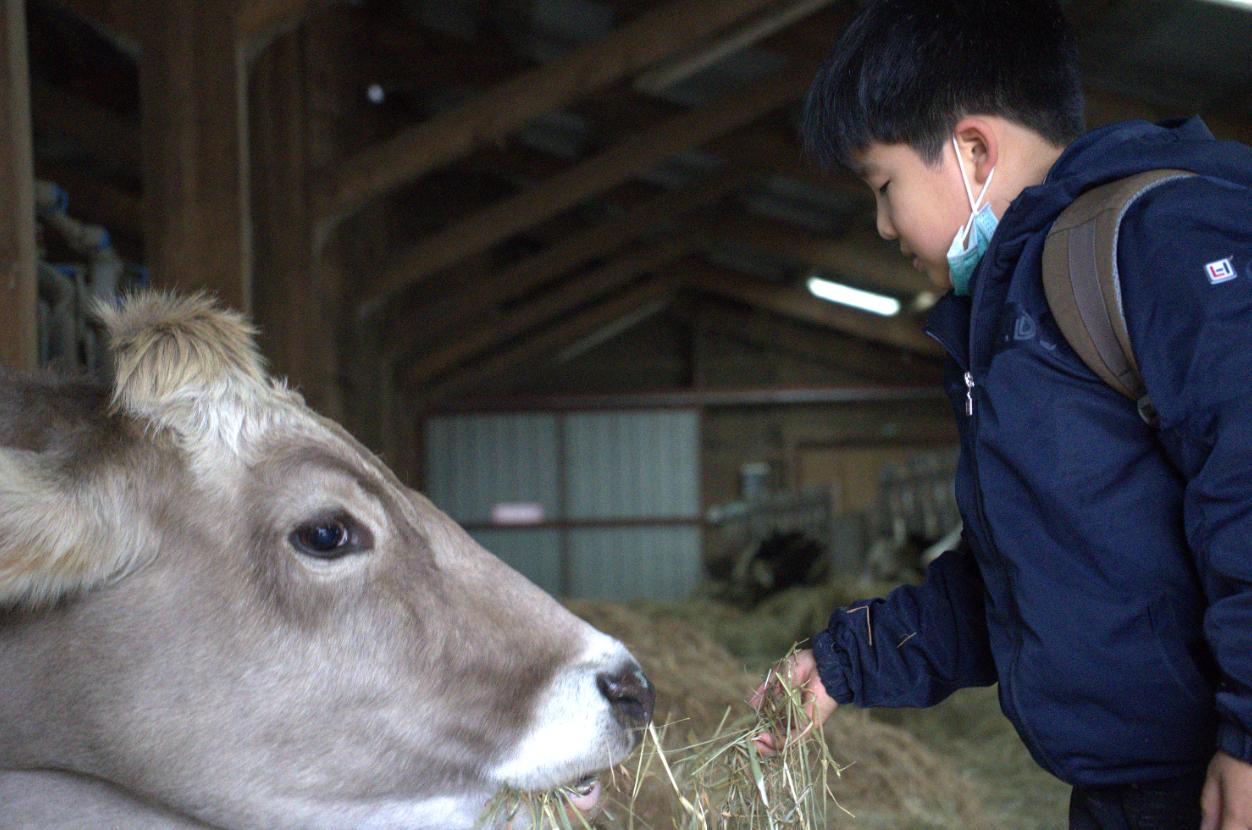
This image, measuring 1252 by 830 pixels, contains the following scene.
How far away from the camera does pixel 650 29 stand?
5438 mm

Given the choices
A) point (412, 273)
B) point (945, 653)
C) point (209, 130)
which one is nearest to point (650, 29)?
point (209, 130)

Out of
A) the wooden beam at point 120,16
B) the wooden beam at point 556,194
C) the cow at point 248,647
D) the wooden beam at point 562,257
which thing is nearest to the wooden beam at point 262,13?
the wooden beam at point 120,16

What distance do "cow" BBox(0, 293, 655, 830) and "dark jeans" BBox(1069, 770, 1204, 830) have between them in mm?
651

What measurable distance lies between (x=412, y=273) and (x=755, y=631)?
3.38m

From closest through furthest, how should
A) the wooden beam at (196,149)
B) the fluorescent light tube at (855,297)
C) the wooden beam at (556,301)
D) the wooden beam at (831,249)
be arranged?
the wooden beam at (196,149)
the wooden beam at (831,249)
the wooden beam at (556,301)
the fluorescent light tube at (855,297)

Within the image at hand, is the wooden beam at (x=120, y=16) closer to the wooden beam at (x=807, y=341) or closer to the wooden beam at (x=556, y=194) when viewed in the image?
the wooden beam at (x=556, y=194)

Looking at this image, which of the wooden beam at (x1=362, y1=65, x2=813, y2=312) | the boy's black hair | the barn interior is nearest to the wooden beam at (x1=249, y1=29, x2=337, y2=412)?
the barn interior

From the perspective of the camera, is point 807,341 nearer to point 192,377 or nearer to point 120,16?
point 120,16

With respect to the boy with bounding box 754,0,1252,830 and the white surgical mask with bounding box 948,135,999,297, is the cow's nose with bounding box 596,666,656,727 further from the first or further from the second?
the white surgical mask with bounding box 948,135,999,297

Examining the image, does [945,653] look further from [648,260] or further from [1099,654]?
[648,260]

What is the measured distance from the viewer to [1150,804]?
156 cm

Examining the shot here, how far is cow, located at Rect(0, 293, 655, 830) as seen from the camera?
161 cm

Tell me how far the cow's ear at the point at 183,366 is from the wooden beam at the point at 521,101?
12.2 feet

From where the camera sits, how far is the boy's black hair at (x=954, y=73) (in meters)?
1.71
